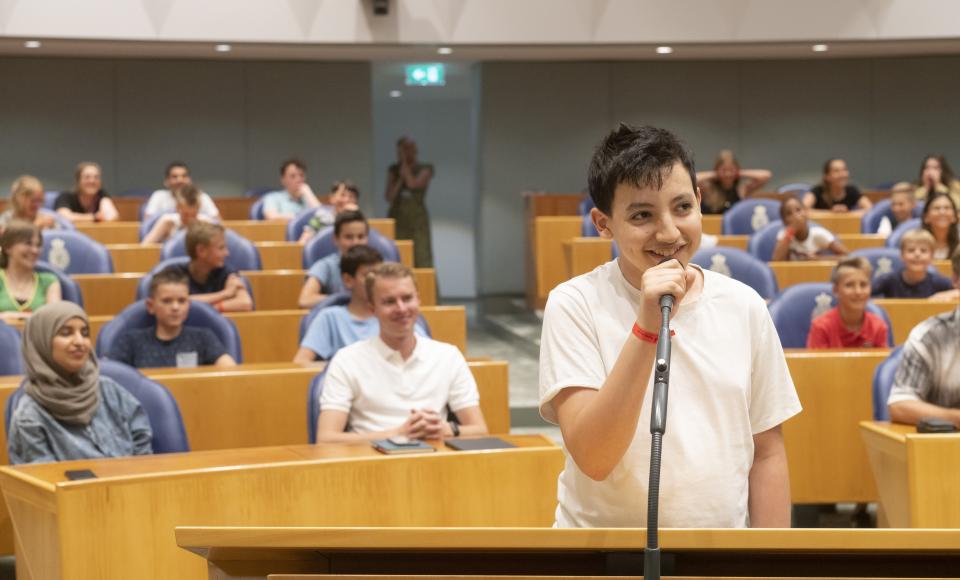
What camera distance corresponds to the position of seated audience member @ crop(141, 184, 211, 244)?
25.7 ft

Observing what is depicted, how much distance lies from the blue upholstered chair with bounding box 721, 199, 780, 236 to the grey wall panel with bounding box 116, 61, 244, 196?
499cm

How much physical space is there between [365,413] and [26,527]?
1.12m

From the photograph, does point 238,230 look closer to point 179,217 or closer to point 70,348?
point 179,217

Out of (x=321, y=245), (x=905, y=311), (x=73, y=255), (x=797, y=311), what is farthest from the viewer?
(x=321, y=245)

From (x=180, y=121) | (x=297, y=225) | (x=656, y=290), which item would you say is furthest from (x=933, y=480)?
(x=180, y=121)

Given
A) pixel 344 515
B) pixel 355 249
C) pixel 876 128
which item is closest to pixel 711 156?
pixel 876 128

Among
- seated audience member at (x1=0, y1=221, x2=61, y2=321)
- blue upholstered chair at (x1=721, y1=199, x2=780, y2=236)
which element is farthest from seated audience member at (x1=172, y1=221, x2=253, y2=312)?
blue upholstered chair at (x1=721, y1=199, x2=780, y2=236)

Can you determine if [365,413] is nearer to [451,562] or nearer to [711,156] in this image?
[451,562]

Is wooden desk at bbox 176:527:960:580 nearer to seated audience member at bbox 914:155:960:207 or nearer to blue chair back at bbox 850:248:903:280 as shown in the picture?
blue chair back at bbox 850:248:903:280

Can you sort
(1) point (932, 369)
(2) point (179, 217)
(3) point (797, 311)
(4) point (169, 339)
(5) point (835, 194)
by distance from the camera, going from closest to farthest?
(1) point (932, 369)
(4) point (169, 339)
(3) point (797, 311)
(2) point (179, 217)
(5) point (835, 194)

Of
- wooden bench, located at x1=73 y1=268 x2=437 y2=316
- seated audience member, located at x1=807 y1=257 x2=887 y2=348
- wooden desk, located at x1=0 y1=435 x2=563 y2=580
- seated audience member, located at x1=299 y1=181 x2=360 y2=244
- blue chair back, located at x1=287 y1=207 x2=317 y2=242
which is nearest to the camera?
wooden desk, located at x1=0 y1=435 x2=563 y2=580

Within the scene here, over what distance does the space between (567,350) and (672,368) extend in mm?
136

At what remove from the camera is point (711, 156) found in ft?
41.1

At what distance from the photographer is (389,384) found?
399cm
